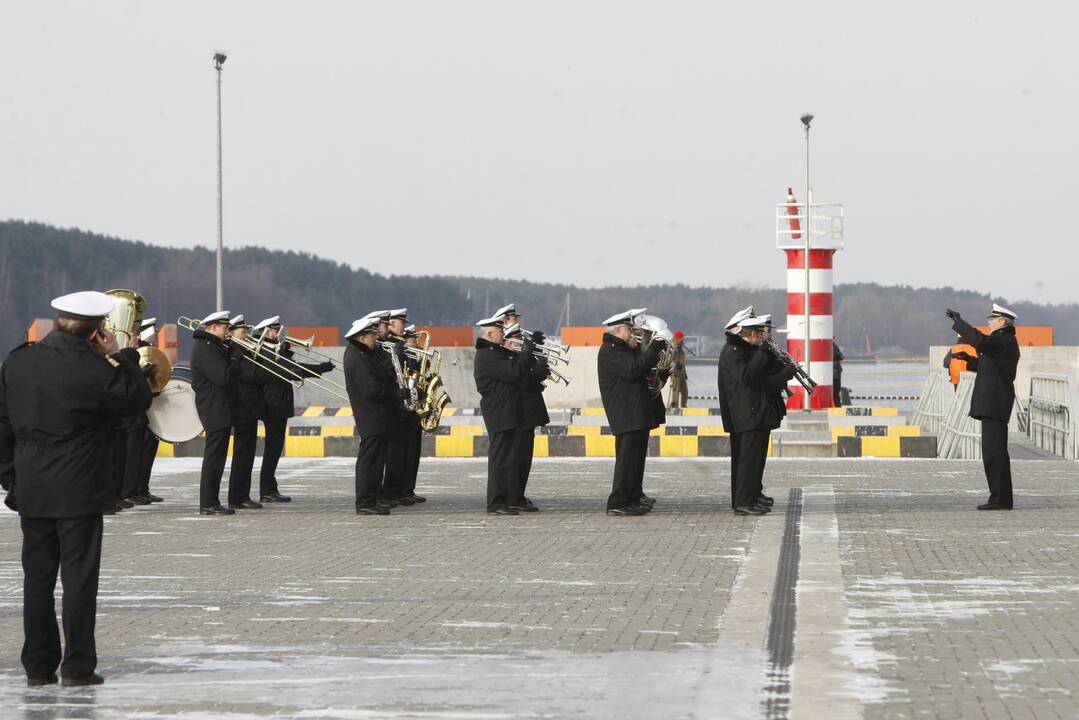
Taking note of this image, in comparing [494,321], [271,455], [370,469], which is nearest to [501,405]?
[494,321]

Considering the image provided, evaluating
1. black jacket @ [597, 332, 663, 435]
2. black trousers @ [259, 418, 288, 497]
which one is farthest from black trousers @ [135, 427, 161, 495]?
black jacket @ [597, 332, 663, 435]

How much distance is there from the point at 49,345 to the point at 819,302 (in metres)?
27.9

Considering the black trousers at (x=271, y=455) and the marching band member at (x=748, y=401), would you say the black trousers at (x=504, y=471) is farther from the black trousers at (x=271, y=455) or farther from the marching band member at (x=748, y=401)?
the black trousers at (x=271, y=455)

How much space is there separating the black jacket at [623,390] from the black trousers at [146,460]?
13.9 feet

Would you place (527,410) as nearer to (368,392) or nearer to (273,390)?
(368,392)

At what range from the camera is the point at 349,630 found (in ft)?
30.1

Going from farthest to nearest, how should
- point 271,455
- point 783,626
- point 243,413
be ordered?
point 271,455, point 243,413, point 783,626

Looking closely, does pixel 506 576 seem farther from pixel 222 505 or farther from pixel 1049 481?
pixel 1049 481

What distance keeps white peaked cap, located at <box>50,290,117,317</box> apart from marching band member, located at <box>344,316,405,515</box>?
7550mm

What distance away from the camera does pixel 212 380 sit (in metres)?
16.1

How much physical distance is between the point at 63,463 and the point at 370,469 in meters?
7.84

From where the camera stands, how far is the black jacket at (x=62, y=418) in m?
8.02

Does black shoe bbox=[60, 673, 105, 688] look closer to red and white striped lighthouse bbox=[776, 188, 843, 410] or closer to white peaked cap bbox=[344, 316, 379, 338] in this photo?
white peaked cap bbox=[344, 316, 379, 338]

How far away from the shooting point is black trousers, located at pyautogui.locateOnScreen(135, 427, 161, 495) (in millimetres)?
16906
